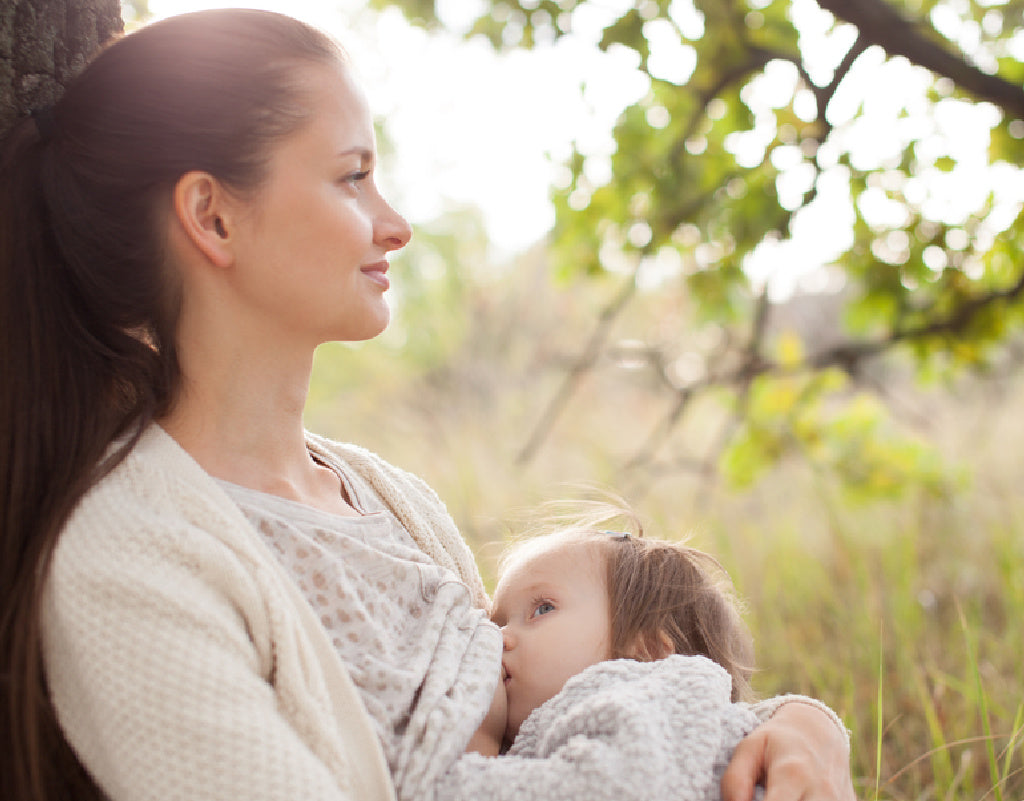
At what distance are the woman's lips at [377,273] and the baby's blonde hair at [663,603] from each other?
54 centimetres

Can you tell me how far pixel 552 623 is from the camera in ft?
4.79

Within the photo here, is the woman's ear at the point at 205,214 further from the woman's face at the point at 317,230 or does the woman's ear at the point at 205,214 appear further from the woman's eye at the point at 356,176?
the woman's eye at the point at 356,176

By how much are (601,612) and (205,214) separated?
870mm

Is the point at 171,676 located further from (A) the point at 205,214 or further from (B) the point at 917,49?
(B) the point at 917,49

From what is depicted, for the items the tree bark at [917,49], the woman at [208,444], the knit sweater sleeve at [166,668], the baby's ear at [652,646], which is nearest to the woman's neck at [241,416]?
the woman at [208,444]

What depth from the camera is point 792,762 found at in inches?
47.2

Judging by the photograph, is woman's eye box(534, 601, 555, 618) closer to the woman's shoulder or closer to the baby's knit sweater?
the baby's knit sweater

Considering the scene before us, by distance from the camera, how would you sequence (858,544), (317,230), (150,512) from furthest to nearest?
1. (858,544)
2. (317,230)
3. (150,512)

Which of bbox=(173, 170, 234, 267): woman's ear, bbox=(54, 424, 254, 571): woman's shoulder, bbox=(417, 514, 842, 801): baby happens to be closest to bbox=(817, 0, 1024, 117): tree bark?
bbox=(417, 514, 842, 801): baby

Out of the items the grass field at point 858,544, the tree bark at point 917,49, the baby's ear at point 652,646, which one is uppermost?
the tree bark at point 917,49

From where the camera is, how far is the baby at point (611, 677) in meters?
1.12

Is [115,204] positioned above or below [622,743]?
above

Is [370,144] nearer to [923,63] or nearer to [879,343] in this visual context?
[923,63]

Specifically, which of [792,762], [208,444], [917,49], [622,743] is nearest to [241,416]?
[208,444]
